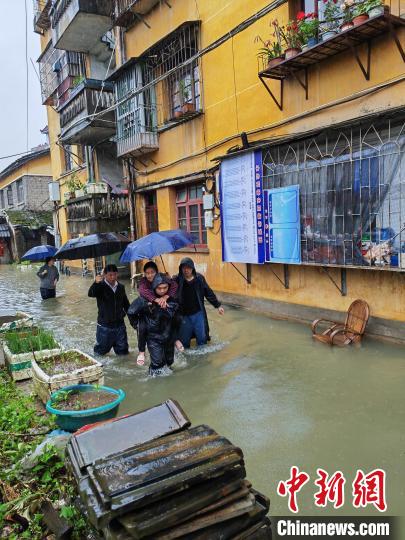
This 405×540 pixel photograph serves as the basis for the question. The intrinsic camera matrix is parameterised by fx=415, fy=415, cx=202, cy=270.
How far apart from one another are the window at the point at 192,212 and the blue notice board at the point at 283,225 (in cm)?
319

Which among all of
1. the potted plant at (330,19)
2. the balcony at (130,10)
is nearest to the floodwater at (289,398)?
the potted plant at (330,19)

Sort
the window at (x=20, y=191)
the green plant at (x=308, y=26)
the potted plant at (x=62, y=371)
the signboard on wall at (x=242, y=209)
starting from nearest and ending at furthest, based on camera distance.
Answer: the potted plant at (x=62, y=371) < the green plant at (x=308, y=26) < the signboard on wall at (x=242, y=209) < the window at (x=20, y=191)

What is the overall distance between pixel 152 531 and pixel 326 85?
25.1 feet

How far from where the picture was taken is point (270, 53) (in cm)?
816

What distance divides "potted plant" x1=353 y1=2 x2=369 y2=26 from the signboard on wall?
10.3 ft

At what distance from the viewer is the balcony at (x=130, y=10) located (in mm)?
12227

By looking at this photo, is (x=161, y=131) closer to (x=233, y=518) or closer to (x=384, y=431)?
(x=384, y=431)

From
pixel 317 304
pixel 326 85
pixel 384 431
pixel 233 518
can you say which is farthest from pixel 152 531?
pixel 326 85

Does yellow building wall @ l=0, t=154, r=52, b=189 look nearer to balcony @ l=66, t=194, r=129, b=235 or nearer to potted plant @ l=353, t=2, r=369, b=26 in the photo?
balcony @ l=66, t=194, r=129, b=235

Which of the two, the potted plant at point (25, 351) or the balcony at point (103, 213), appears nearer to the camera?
the potted plant at point (25, 351)

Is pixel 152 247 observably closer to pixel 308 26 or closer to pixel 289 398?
pixel 289 398

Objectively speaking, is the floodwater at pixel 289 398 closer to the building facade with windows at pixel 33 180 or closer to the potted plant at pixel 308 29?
the potted plant at pixel 308 29

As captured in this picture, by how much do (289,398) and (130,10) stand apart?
1223cm

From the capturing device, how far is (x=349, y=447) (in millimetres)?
4070
